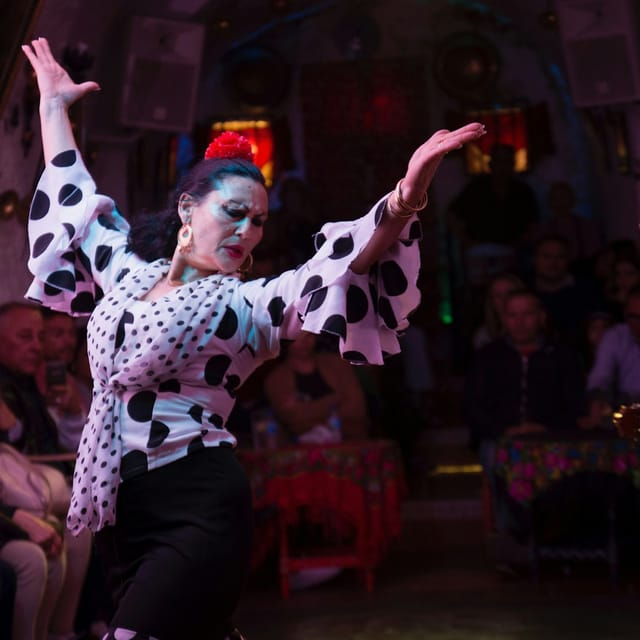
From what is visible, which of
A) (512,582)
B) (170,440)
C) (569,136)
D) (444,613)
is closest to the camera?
(170,440)

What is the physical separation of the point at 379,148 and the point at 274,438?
5434 mm

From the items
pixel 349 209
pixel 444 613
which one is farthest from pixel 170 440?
pixel 349 209

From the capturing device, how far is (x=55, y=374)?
5.22 m

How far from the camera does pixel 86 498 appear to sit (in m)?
2.47

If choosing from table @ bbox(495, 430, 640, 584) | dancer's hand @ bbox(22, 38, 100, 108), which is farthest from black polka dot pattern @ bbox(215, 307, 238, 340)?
table @ bbox(495, 430, 640, 584)

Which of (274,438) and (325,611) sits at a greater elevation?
(274,438)

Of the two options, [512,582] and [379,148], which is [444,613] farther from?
[379,148]

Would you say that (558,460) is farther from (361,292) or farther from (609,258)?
(361,292)

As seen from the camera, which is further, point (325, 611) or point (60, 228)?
point (325, 611)

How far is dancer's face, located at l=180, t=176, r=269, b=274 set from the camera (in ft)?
8.59

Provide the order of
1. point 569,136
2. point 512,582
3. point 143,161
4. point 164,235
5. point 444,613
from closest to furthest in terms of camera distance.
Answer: point 164,235
point 444,613
point 512,582
point 143,161
point 569,136

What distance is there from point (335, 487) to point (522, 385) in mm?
1176

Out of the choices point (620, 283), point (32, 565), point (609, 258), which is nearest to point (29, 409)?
point (32, 565)

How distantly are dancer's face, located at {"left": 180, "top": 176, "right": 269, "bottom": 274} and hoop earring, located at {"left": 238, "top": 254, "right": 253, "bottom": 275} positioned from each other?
100 millimetres
